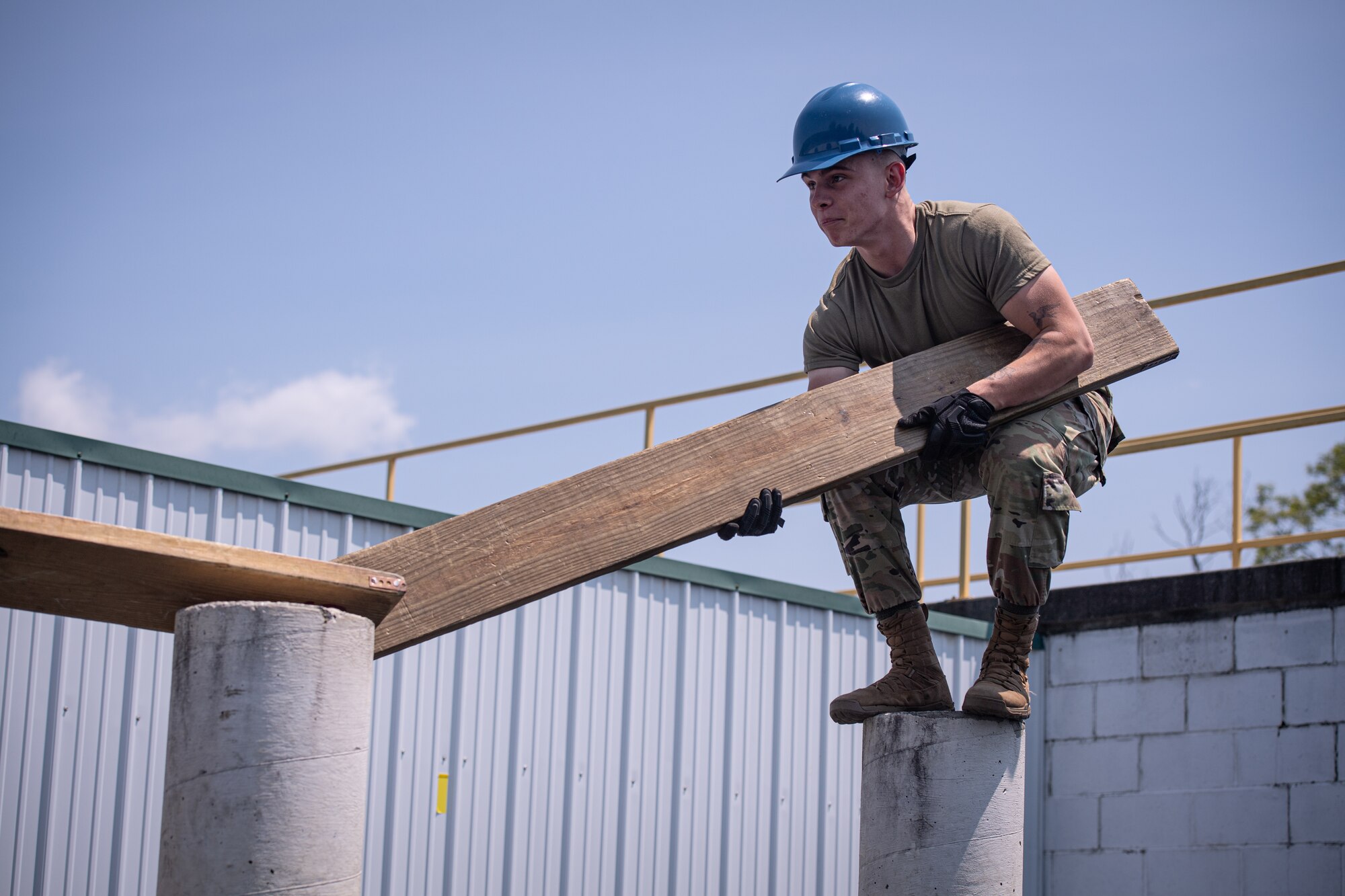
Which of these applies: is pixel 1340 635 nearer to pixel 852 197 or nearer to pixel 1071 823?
pixel 1071 823

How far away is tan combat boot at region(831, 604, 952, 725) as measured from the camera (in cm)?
423

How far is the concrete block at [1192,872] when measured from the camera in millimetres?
9320

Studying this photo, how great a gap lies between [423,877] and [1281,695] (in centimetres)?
556

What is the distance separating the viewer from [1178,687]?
32.1ft

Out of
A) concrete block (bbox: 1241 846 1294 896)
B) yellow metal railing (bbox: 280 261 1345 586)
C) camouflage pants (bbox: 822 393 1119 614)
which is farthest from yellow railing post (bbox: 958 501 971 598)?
camouflage pants (bbox: 822 393 1119 614)

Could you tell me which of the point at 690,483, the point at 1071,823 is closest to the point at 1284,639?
the point at 1071,823

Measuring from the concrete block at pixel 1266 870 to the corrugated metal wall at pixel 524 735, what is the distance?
91.3 inches

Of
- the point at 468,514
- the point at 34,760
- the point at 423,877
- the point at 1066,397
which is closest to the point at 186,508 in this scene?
the point at 34,760

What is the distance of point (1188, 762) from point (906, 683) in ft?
20.6

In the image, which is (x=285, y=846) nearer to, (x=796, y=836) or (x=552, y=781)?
(x=552, y=781)

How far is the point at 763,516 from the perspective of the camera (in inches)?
145

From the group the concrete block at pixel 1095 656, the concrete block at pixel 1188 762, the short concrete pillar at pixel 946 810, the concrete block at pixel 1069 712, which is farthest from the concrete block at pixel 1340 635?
the short concrete pillar at pixel 946 810

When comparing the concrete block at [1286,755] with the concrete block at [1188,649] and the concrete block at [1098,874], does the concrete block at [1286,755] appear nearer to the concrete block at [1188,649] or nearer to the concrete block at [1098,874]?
the concrete block at [1188,649]

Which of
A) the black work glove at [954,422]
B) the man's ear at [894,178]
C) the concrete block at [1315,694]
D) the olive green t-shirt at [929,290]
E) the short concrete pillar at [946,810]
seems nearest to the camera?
the black work glove at [954,422]
